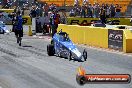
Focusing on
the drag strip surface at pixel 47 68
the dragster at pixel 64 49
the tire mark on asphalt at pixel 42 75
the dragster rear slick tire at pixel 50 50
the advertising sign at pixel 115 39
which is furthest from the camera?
the advertising sign at pixel 115 39

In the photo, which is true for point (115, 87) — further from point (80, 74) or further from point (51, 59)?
point (51, 59)

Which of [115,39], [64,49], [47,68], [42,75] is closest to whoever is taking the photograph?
[42,75]

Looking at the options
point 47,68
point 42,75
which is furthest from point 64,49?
point 42,75

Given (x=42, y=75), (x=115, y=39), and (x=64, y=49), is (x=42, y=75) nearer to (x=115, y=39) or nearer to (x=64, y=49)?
(x=64, y=49)

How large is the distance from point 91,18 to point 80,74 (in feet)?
104

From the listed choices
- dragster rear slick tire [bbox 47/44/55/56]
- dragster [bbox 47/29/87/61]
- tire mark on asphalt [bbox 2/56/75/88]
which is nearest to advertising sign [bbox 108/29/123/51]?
dragster rear slick tire [bbox 47/44/55/56]

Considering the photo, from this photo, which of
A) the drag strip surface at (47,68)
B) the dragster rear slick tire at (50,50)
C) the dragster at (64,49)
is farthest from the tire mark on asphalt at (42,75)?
the dragster rear slick tire at (50,50)

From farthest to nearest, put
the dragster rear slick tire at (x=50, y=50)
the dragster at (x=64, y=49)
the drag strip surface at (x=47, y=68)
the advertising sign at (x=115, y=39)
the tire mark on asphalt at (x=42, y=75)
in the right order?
1. the advertising sign at (x=115, y=39)
2. the dragster rear slick tire at (x=50, y=50)
3. the dragster at (x=64, y=49)
4. the drag strip surface at (x=47, y=68)
5. the tire mark on asphalt at (x=42, y=75)

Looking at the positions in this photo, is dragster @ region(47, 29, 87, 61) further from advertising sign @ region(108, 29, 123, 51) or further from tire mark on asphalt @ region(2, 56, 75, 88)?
advertising sign @ region(108, 29, 123, 51)

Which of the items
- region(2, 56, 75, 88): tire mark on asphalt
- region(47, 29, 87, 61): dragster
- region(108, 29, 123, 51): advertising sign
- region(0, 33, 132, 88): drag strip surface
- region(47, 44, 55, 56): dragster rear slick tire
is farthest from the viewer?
region(108, 29, 123, 51): advertising sign

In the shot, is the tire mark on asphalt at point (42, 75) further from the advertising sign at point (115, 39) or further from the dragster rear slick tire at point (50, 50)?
the advertising sign at point (115, 39)

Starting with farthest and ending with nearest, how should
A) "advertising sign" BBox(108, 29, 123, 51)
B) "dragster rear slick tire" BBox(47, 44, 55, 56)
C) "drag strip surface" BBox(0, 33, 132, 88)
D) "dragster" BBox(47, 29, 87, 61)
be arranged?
"advertising sign" BBox(108, 29, 123, 51)
"dragster rear slick tire" BBox(47, 44, 55, 56)
"dragster" BBox(47, 29, 87, 61)
"drag strip surface" BBox(0, 33, 132, 88)

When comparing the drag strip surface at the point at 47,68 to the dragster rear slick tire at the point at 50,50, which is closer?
the drag strip surface at the point at 47,68

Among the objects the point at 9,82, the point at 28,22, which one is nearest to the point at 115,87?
the point at 9,82
